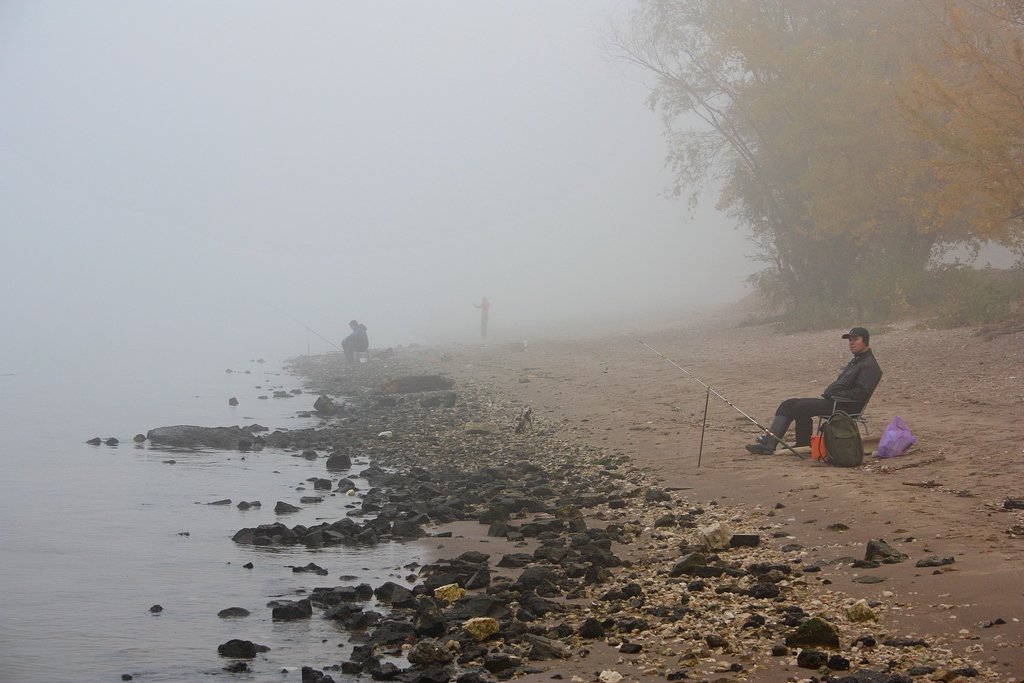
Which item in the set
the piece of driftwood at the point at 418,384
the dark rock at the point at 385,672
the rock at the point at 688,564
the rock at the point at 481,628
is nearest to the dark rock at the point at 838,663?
the rock at the point at 688,564

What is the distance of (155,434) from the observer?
21.1m

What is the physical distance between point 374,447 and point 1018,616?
46.4ft

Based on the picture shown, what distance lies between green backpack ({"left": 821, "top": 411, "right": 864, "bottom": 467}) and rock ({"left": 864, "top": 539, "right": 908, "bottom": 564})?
11.4ft

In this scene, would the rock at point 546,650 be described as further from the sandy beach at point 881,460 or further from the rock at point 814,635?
the sandy beach at point 881,460

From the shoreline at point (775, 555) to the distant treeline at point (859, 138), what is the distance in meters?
5.38

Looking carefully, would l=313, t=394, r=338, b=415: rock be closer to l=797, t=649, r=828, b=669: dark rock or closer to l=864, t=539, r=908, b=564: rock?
l=864, t=539, r=908, b=564: rock

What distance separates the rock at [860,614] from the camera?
6.69 metres

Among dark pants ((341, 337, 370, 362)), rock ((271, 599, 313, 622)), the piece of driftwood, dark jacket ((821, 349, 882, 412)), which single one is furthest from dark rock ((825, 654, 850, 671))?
dark pants ((341, 337, 370, 362))

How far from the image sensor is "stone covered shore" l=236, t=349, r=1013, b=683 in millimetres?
6379

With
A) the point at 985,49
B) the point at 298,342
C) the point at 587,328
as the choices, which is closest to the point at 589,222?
the point at 298,342

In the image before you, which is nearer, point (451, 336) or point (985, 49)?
point (985, 49)

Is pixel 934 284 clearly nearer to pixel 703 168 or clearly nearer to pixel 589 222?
pixel 703 168

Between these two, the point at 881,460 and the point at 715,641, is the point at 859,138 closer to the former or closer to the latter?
the point at 881,460

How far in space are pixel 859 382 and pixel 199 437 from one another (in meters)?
13.6
